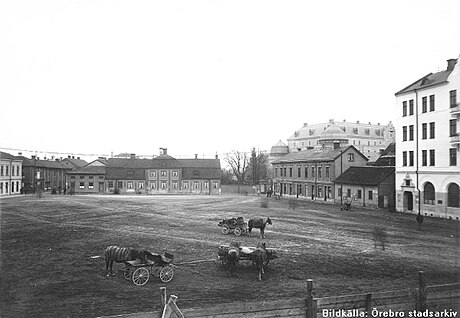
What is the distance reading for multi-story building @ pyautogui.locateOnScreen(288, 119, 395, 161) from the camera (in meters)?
107

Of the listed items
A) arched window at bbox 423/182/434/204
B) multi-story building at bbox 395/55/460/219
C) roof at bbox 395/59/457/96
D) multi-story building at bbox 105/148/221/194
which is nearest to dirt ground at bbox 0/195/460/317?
multi-story building at bbox 395/55/460/219

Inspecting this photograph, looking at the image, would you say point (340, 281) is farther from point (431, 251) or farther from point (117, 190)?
point (117, 190)

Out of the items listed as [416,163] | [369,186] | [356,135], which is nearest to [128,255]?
[416,163]

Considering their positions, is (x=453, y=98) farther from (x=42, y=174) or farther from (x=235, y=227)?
(x=42, y=174)

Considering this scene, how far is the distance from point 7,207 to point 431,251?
119 feet

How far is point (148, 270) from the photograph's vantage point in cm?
1358

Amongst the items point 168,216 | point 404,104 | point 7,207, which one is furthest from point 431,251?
point 7,207

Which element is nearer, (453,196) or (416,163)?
(453,196)

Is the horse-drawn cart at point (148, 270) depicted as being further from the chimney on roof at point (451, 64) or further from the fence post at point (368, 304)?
the chimney on roof at point (451, 64)

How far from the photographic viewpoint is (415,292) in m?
9.59

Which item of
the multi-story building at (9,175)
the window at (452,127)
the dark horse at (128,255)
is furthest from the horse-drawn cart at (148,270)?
the multi-story building at (9,175)

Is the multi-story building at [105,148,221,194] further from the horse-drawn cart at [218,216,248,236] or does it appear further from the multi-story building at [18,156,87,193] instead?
the horse-drawn cart at [218,216,248,236]

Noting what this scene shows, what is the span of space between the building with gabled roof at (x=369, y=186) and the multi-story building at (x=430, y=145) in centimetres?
256

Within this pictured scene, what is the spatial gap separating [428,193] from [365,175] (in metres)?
10.9
